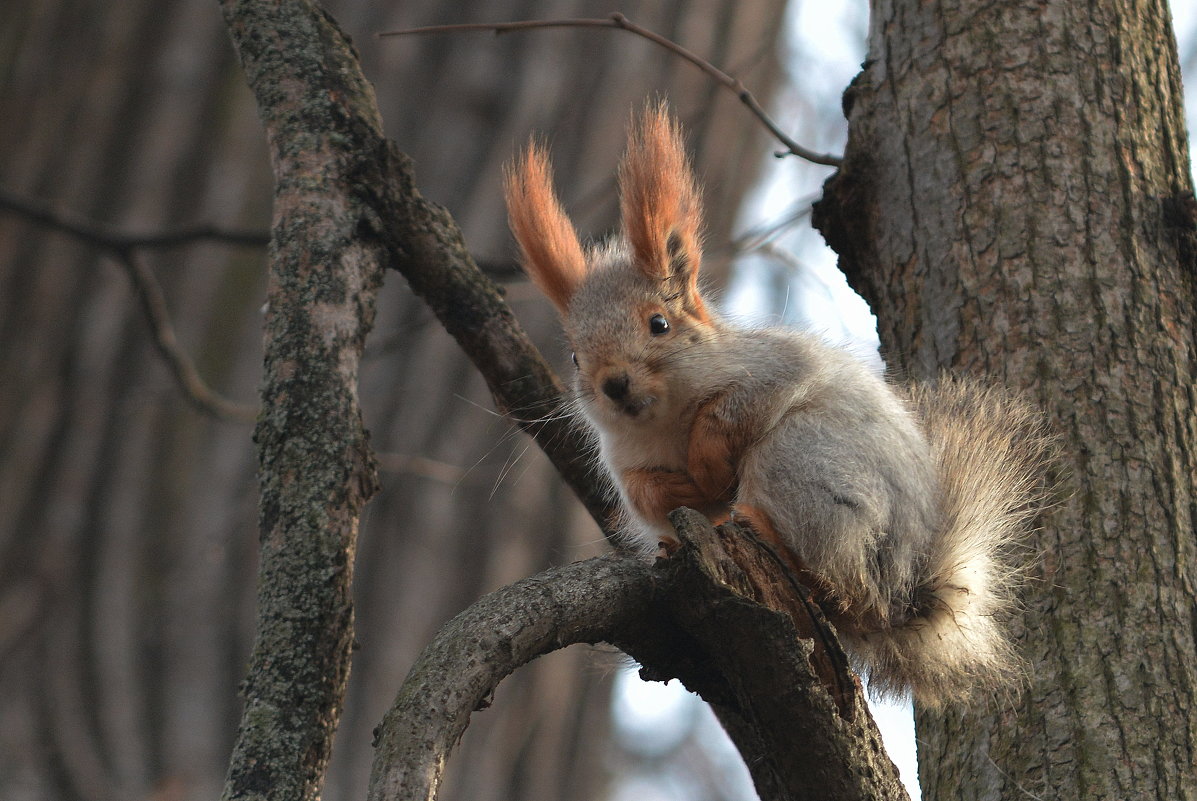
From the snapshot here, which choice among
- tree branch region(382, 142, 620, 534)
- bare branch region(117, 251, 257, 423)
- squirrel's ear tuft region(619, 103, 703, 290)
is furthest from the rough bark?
bare branch region(117, 251, 257, 423)

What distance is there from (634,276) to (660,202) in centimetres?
15

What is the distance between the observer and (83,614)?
4.33m

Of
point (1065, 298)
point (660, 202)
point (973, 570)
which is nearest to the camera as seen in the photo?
point (973, 570)

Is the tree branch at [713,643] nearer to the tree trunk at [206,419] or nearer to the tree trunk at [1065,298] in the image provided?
the tree trunk at [1065,298]

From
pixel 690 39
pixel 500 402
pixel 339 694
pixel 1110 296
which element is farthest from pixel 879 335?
pixel 690 39

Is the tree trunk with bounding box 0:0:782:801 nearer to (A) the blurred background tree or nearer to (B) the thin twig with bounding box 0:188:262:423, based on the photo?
(A) the blurred background tree

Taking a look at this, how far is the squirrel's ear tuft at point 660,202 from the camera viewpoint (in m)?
2.34

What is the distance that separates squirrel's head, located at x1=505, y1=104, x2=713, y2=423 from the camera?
7.38 feet

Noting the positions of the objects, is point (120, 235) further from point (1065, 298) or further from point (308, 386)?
point (1065, 298)

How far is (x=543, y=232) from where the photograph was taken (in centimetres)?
257

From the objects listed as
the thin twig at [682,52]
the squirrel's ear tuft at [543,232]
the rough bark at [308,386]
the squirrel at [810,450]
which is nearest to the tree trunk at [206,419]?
the squirrel's ear tuft at [543,232]

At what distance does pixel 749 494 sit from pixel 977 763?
54cm

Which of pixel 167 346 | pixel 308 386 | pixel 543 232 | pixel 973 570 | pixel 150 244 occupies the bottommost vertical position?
pixel 973 570

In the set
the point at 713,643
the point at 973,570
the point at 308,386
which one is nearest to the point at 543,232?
the point at 308,386
